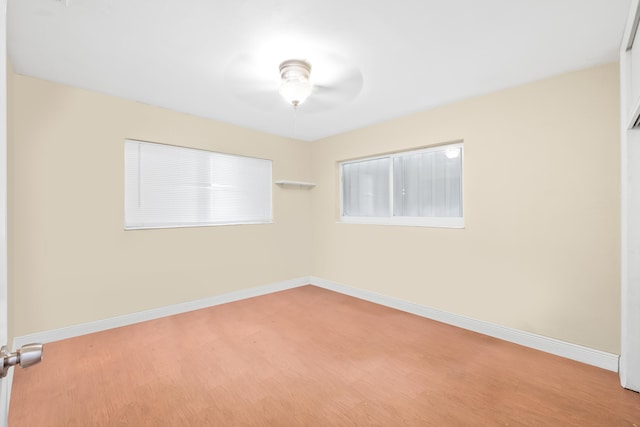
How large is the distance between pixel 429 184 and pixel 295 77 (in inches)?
81.9

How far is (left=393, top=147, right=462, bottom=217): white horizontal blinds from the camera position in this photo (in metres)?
3.19

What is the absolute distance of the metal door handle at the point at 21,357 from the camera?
24.9 inches

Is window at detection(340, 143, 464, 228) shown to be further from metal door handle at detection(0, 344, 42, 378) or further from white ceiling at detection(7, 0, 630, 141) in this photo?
metal door handle at detection(0, 344, 42, 378)

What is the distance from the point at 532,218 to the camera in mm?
2545

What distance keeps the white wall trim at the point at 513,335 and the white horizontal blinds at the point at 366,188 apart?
47.0 inches

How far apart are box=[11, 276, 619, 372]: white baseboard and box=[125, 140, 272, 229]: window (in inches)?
39.2

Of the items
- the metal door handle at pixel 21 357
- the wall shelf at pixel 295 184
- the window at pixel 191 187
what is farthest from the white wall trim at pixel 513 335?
the metal door handle at pixel 21 357

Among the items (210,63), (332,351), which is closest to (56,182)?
(210,63)

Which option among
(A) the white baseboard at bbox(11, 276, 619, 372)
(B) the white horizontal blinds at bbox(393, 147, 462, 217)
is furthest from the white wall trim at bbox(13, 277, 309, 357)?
(B) the white horizontal blinds at bbox(393, 147, 462, 217)

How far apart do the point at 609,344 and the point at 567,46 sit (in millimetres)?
2291

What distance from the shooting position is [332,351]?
8.14 ft

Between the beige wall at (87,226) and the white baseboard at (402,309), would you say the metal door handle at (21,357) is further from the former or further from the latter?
the white baseboard at (402,309)

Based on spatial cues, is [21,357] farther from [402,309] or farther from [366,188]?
[366,188]

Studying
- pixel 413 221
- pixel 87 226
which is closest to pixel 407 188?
pixel 413 221
